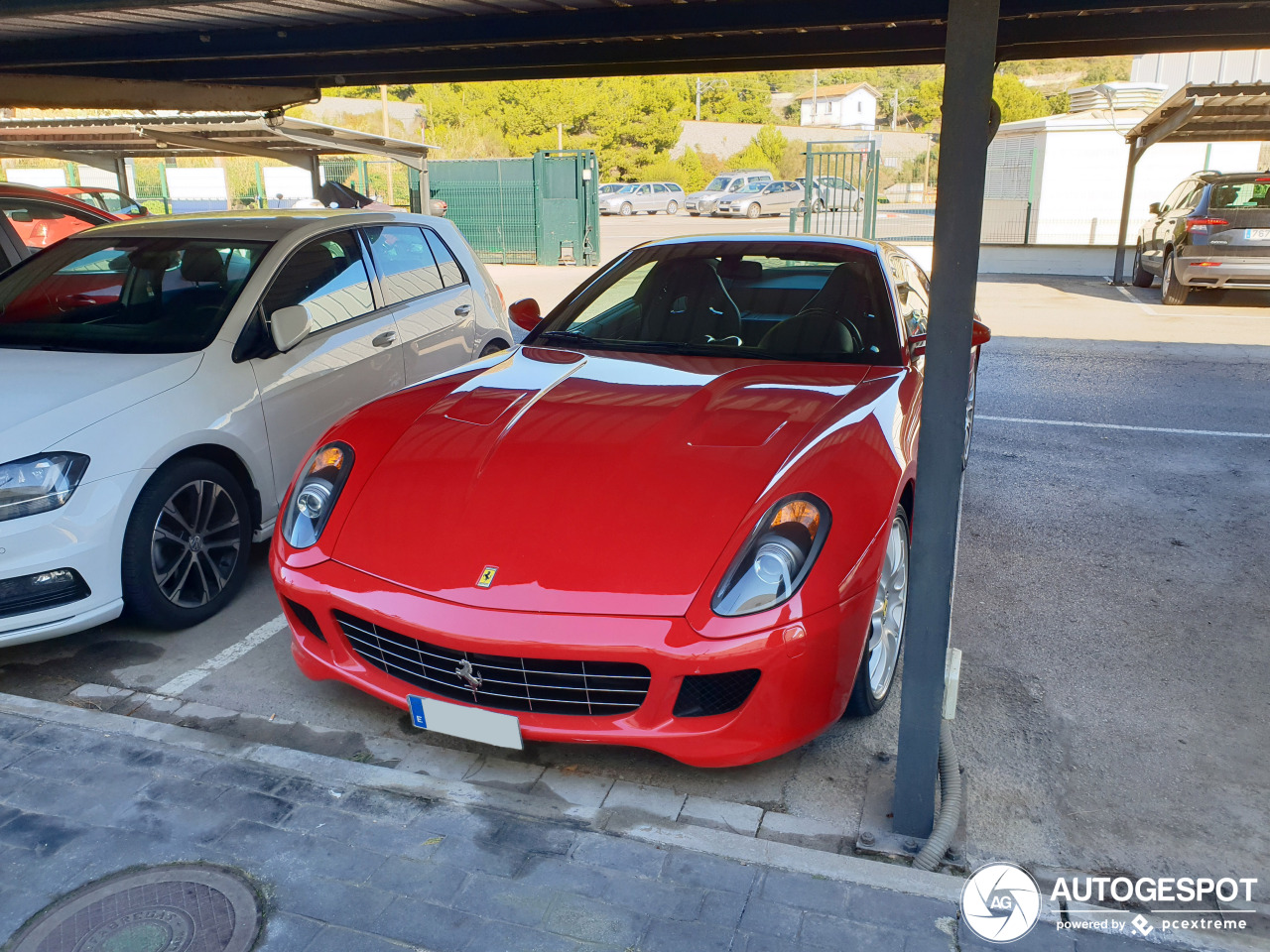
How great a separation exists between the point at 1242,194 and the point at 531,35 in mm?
10738

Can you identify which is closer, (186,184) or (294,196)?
(294,196)

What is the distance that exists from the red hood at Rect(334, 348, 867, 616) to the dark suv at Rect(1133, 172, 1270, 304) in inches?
441

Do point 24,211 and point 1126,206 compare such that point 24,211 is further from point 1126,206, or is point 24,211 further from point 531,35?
point 1126,206

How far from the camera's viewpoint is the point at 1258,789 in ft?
9.63

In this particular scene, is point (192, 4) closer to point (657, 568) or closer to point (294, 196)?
point (657, 568)

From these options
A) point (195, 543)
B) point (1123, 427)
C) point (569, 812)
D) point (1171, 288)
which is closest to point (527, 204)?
point (1171, 288)

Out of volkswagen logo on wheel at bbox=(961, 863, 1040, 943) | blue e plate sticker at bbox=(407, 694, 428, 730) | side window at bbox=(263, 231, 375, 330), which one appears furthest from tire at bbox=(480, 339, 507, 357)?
volkswagen logo on wheel at bbox=(961, 863, 1040, 943)

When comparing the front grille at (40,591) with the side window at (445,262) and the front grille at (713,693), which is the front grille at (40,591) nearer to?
the front grille at (713,693)

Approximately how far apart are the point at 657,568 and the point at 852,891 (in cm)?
95

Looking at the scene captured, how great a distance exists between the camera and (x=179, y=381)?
3916 mm

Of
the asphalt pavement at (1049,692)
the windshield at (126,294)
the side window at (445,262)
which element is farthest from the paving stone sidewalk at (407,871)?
the side window at (445,262)

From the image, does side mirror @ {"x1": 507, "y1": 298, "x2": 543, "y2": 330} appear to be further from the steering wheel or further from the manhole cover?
the manhole cover

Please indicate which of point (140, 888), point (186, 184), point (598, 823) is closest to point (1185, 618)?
point (598, 823)

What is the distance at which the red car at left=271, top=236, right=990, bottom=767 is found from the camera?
106 inches
